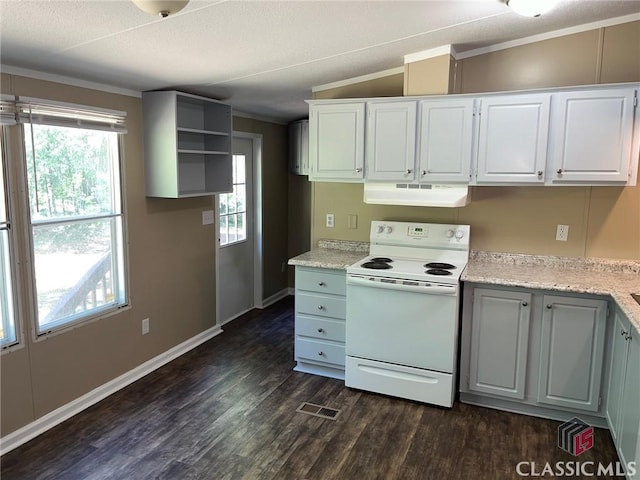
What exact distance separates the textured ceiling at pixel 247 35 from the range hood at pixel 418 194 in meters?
Answer: 0.90

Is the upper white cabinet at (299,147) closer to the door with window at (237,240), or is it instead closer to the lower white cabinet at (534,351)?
the door with window at (237,240)

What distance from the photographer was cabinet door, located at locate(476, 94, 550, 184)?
3.00 m

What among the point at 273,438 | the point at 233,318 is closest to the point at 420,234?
the point at 273,438

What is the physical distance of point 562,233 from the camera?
3.30 m

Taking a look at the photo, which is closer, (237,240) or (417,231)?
(417,231)

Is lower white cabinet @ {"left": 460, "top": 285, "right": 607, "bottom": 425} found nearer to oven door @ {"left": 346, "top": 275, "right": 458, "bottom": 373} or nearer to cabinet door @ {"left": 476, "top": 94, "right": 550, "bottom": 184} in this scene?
oven door @ {"left": 346, "top": 275, "right": 458, "bottom": 373}

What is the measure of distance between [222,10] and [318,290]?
82.4 inches

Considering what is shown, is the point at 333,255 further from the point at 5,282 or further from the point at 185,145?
the point at 5,282

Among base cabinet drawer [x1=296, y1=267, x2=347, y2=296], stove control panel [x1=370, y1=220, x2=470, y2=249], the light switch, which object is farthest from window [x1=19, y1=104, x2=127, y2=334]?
stove control panel [x1=370, y1=220, x2=470, y2=249]

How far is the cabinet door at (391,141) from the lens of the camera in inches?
131

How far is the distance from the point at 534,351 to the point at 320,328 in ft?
4.89

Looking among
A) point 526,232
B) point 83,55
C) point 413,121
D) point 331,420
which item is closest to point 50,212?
point 83,55

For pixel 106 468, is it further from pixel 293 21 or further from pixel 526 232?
pixel 526 232

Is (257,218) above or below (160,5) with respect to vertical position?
below
